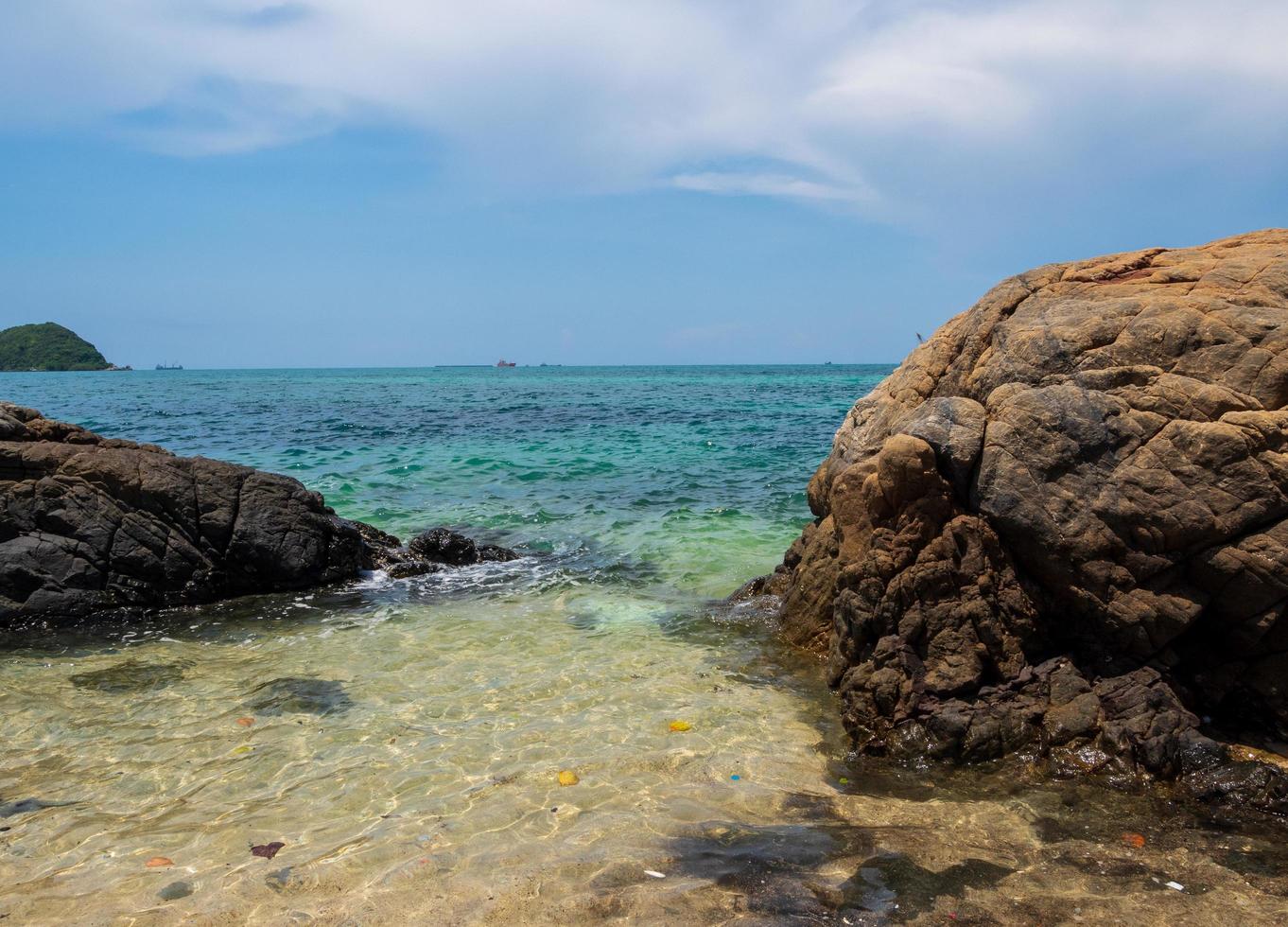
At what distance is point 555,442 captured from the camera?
26.2 metres

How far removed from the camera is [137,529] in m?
9.95

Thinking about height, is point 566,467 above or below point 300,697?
above

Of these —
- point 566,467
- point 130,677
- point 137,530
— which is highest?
point 137,530

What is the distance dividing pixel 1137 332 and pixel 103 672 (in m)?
8.66

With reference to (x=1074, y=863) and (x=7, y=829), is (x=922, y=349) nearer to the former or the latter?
(x=1074, y=863)

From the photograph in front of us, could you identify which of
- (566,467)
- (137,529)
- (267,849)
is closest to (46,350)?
(566,467)

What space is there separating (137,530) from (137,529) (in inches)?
0.4

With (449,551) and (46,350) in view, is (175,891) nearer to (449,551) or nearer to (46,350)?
(449,551)

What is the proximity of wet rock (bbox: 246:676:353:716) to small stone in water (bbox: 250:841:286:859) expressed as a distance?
205 centimetres

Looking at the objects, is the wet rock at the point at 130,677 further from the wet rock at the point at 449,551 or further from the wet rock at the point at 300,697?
the wet rock at the point at 449,551

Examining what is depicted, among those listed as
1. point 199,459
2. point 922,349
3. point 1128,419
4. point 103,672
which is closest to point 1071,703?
point 1128,419

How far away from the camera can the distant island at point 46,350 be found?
146m

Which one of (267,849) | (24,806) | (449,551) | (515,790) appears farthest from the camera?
(449,551)

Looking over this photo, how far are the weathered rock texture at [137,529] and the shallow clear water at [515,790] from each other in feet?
1.76
